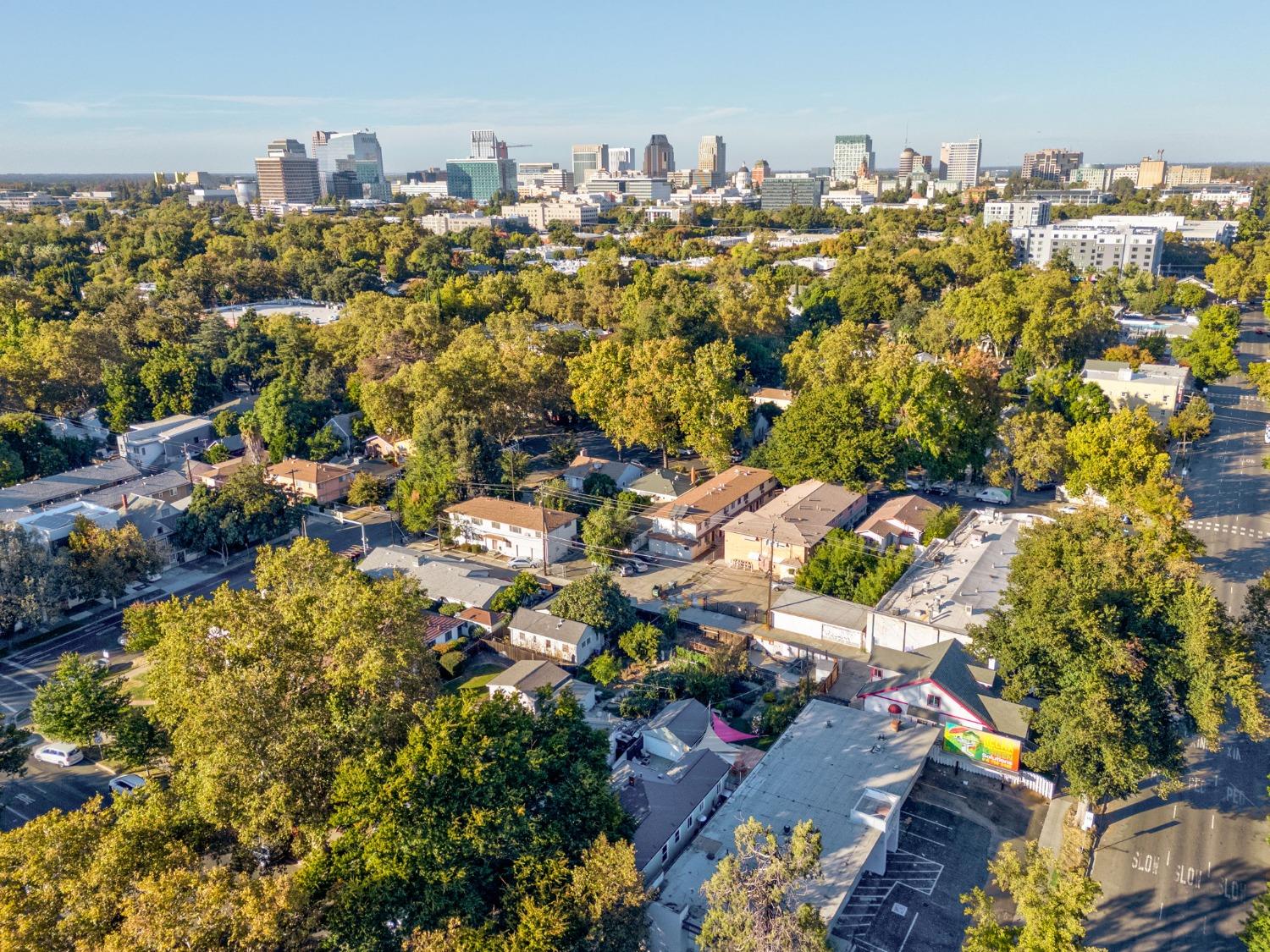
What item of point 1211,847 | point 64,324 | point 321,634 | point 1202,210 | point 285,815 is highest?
point 1202,210

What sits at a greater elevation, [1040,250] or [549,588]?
[1040,250]

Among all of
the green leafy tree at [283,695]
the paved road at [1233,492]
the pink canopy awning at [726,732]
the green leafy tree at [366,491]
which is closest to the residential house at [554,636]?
the pink canopy awning at [726,732]

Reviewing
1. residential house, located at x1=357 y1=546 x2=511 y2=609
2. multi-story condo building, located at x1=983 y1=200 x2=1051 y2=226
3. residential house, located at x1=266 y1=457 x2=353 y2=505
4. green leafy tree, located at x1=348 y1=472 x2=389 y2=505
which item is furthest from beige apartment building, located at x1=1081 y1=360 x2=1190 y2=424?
multi-story condo building, located at x1=983 y1=200 x2=1051 y2=226

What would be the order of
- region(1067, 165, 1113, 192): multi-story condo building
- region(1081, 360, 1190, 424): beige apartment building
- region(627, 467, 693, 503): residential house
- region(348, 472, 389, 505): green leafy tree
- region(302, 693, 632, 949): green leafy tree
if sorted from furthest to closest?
region(1067, 165, 1113, 192): multi-story condo building < region(1081, 360, 1190, 424): beige apartment building < region(348, 472, 389, 505): green leafy tree < region(627, 467, 693, 503): residential house < region(302, 693, 632, 949): green leafy tree

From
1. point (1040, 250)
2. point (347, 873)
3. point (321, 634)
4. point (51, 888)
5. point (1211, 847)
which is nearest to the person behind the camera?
point (51, 888)

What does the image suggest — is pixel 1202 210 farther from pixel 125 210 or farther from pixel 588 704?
pixel 125 210

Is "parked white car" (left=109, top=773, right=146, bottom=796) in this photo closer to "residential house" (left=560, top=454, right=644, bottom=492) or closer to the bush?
the bush

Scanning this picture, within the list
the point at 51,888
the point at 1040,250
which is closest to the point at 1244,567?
the point at 51,888

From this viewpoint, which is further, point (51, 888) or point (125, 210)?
point (125, 210)
